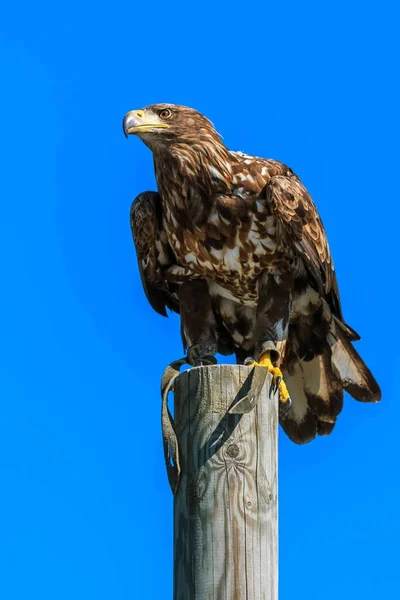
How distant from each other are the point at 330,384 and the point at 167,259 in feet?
4.41

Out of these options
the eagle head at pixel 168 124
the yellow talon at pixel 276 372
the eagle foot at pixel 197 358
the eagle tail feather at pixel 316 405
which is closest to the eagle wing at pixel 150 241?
the eagle head at pixel 168 124

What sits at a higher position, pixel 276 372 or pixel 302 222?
pixel 302 222

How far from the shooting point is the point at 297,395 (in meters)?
7.98

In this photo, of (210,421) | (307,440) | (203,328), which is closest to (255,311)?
(203,328)

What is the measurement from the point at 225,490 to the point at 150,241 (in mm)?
2960

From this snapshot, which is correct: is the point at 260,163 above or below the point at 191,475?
above

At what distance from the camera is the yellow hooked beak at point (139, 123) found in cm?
723

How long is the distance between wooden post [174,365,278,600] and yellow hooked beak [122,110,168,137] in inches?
92.5

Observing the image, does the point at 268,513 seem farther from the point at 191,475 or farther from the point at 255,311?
the point at 255,311

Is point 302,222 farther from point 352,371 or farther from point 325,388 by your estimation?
point 325,388

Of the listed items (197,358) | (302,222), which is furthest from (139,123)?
(197,358)

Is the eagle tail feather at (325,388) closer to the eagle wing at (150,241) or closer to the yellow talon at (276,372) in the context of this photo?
the yellow talon at (276,372)

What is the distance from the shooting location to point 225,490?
503 centimetres

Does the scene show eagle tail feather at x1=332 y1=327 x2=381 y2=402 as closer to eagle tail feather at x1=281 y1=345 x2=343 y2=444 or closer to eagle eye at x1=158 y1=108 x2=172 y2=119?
eagle tail feather at x1=281 y1=345 x2=343 y2=444
